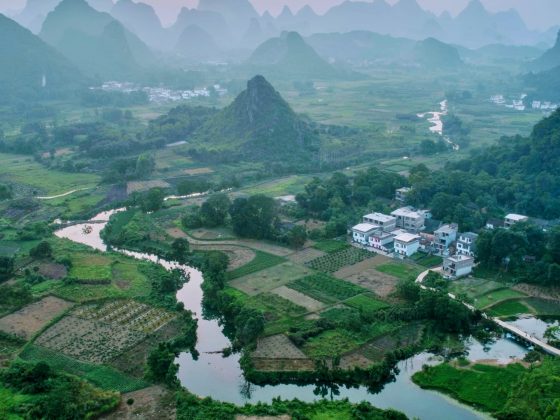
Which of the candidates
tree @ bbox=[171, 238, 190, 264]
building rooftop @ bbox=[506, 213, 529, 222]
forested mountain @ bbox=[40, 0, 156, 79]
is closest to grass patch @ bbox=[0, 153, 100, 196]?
tree @ bbox=[171, 238, 190, 264]

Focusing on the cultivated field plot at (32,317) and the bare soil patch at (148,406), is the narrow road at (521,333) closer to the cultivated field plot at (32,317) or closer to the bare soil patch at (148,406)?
the bare soil patch at (148,406)

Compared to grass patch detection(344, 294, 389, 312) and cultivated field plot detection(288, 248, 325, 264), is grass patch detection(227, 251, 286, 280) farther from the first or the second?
grass patch detection(344, 294, 389, 312)

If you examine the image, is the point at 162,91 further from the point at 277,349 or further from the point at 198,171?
the point at 277,349

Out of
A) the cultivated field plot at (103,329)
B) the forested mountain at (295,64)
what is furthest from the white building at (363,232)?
the forested mountain at (295,64)

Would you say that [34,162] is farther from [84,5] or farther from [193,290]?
[84,5]

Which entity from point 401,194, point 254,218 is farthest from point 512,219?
point 254,218

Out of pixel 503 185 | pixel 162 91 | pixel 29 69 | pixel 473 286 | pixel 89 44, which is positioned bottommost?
pixel 473 286

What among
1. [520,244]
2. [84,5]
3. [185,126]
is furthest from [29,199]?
[84,5]
